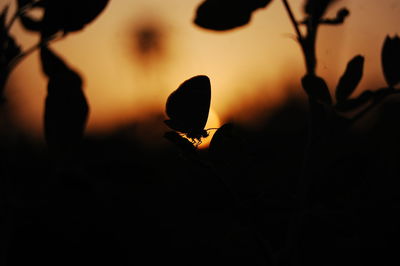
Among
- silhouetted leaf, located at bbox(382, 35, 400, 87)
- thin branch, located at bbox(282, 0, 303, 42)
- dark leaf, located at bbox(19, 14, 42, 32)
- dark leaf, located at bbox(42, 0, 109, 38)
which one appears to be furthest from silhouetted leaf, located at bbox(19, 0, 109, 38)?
silhouetted leaf, located at bbox(382, 35, 400, 87)

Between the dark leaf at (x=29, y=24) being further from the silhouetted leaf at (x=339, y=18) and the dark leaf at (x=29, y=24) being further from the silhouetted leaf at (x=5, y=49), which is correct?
Answer: the silhouetted leaf at (x=339, y=18)

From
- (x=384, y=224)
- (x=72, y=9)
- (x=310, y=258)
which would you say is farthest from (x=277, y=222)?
(x=72, y=9)

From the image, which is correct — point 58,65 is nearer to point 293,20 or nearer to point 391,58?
point 293,20

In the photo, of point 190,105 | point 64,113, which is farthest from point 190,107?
point 64,113

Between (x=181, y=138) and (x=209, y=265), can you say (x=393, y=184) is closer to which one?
(x=209, y=265)

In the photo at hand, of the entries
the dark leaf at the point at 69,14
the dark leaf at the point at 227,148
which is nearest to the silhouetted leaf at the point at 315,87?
the dark leaf at the point at 227,148

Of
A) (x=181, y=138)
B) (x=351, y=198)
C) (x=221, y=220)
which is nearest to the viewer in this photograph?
(x=181, y=138)

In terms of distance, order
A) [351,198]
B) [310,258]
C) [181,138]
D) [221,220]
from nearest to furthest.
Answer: [181,138], [351,198], [221,220], [310,258]
